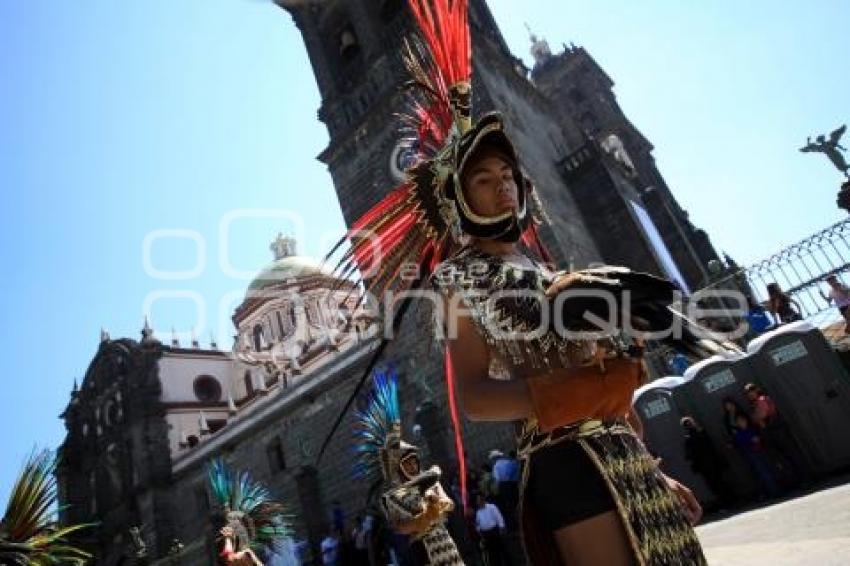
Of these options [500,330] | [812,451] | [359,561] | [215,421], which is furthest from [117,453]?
[500,330]

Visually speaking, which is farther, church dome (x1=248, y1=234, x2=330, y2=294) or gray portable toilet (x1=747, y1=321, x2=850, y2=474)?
church dome (x1=248, y1=234, x2=330, y2=294)

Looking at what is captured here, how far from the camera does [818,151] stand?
1241 cm

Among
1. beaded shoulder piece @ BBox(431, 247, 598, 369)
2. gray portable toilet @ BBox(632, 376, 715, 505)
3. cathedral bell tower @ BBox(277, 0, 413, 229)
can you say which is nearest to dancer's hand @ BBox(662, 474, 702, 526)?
beaded shoulder piece @ BBox(431, 247, 598, 369)

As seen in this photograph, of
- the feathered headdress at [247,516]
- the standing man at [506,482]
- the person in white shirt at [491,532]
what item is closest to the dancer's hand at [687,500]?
the feathered headdress at [247,516]

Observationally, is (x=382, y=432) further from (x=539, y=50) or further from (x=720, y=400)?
(x=539, y=50)

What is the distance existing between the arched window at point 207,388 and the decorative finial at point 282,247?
12.1 metres

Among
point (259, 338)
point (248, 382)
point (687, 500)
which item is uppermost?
point (259, 338)

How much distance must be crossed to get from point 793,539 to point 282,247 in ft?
144

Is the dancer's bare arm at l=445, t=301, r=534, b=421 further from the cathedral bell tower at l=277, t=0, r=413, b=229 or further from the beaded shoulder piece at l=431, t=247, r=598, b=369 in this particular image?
the cathedral bell tower at l=277, t=0, r=413, b=229

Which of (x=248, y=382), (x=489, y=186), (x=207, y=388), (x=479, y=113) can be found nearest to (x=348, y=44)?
(x=479, y=113)

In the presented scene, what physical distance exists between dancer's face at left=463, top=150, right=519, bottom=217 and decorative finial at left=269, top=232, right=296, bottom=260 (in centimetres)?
4402

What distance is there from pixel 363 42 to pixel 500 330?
18.9 meters

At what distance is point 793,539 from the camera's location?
3525 mm

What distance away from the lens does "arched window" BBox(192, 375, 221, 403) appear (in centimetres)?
3453
